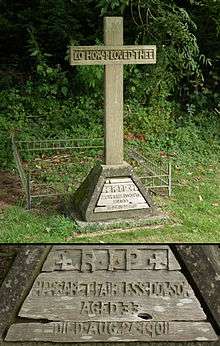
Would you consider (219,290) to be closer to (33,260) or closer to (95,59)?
(33,260)

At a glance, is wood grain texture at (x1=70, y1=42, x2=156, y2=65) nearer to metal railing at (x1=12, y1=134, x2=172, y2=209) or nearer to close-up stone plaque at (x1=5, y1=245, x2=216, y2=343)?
metal railing at (x1=12, y1=134, x2=172, y2=209)

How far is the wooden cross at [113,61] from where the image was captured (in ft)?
16.9

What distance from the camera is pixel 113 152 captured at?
5.45 meters

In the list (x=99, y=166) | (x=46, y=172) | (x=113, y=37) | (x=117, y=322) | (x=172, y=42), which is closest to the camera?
(x=117, y=322)

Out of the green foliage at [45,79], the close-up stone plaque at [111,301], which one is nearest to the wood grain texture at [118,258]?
the close-up stone plaque at [111,301]

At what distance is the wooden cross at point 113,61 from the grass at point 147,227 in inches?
26.0

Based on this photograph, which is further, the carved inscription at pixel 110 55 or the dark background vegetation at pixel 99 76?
the dark background vegetation at pixel 99 76

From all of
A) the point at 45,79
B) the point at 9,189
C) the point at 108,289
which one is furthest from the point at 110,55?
the point at 45,79

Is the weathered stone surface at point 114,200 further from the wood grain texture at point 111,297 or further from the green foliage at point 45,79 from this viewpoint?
the green foliage at point 45,79

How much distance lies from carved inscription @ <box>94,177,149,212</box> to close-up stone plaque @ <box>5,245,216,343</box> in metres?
2.27

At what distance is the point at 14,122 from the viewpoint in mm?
8648

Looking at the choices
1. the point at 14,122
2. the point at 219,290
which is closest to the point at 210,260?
the point at 219,290

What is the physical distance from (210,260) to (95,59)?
2492 millimetres

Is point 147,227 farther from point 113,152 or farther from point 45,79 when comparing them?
point 45,79
